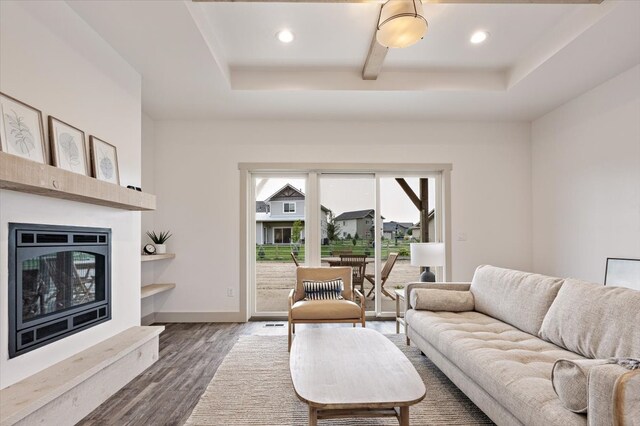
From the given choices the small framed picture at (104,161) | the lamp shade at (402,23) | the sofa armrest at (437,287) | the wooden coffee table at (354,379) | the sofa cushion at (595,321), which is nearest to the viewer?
the wooden coffee table at (354,379)

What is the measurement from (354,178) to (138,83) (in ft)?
9.34

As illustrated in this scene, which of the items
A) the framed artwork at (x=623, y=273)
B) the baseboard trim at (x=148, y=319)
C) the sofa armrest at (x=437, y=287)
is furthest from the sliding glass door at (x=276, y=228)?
the framed artwork at (x=623, y=273)

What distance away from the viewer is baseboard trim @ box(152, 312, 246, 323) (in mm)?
4723

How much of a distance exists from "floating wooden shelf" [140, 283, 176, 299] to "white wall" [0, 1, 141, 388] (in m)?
0.61

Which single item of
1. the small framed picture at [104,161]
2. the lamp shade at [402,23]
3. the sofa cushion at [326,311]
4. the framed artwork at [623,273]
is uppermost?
the lamp shade at [402,23]

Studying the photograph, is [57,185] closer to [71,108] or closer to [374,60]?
[71,108]

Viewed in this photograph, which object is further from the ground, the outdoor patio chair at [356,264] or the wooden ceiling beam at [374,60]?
the wooden ceiling beam at [374,60]

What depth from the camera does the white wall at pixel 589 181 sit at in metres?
3.47

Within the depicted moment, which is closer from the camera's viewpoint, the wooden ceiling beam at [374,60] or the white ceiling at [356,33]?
the white ceiling at [356,33]

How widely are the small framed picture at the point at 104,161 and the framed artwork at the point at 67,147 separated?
70mm

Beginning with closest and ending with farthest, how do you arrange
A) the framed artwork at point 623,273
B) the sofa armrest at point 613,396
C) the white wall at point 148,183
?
the sofa armrest at point 613,396
the framed artwork at point 623,273
the white wall at point 148,183

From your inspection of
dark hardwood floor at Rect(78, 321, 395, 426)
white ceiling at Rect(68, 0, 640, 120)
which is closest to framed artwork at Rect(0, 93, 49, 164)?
white ceiling at Rect(68, 0, 640, 120)

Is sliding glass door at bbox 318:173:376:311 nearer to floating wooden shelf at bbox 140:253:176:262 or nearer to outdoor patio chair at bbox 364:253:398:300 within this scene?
outdoor patio chair at bbox 364:253:398:300

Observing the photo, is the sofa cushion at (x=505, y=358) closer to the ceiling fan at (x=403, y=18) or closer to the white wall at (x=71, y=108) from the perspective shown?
the ceiling fan at (x=403, y=18)
